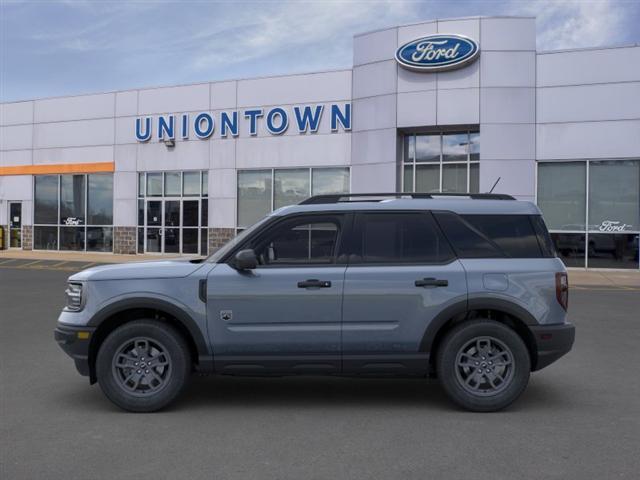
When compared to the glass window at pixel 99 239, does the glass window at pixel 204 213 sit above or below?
above

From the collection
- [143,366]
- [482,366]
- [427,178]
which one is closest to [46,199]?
[427,178]

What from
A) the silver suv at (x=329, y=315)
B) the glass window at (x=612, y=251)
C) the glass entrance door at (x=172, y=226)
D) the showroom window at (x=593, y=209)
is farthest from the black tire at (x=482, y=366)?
the glass entrance door at (x=172, y=226)

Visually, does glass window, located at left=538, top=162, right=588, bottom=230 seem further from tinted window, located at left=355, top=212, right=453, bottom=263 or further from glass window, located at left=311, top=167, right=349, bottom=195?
tinted window, located at left=355, top=212, right=453, bottom=263

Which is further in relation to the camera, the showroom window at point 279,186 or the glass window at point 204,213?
the glass window at point 204,213

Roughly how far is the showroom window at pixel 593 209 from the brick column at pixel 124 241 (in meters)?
16.0

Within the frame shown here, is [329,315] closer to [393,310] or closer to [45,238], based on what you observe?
[393,310]

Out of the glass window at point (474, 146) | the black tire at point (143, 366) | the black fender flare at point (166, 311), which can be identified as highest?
the glass window at point (474, 146)

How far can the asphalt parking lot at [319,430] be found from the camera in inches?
165

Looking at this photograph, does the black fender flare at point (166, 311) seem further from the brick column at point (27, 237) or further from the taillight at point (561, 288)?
the brick column at point (27, 237)

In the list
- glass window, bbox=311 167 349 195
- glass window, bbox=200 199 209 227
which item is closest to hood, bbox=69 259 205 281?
glass window, bbox=311 167 349 195

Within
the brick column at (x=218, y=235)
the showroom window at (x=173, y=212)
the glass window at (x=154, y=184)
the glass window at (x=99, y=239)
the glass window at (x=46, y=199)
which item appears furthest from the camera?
the glass window at (x=46, y=199)

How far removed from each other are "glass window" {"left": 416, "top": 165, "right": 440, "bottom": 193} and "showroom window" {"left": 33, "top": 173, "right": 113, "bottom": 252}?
13.2 meters

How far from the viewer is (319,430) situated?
4980mm

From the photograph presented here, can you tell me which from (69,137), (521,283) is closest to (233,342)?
(521,283)
